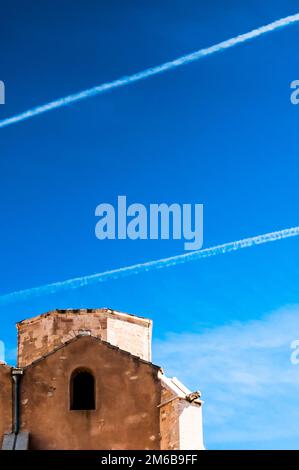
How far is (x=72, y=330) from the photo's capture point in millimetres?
51469

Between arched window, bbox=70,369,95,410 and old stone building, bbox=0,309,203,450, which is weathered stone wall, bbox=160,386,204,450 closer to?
old stone building, bbox=0,309,203,450

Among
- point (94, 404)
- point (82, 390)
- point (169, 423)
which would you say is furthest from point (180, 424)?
point (82, 390)

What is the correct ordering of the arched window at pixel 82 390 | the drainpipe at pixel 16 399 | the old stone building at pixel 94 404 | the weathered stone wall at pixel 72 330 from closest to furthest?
the old stone building at pixel 94 404 → the drainpipe at pixel 16 399 → the arched window at pixel 82 390 → the weathered stone wall at pixel 72 330

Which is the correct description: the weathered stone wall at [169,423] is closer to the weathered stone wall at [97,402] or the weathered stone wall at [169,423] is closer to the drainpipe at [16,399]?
the weathered stone wall at [97,402]

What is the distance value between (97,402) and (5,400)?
3.61 m

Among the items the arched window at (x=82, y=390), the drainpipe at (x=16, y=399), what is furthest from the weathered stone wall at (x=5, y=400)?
the arched window at (x=82, y=390)

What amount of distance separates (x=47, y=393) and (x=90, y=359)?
7.42 ft

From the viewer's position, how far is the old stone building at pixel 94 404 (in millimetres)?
43031

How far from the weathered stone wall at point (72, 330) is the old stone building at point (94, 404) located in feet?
21.1

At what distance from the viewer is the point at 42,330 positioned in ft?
170

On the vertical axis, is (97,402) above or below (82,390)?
below

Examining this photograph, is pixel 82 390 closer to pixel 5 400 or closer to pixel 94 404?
pixel 94 404

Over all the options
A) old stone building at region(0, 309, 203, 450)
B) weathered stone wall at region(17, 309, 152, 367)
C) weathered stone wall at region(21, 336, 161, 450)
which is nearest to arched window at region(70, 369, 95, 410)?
old stone building at region(0, 309, 203, 450)

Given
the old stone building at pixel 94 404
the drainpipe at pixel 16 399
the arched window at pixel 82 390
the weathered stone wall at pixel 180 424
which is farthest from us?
the arched window at pixel 82 390
